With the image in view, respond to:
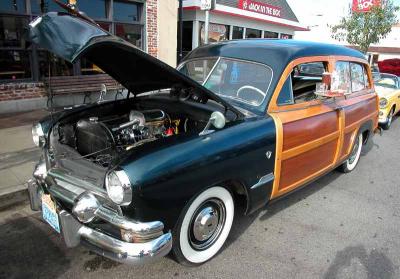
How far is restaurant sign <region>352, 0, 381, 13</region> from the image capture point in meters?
17.8

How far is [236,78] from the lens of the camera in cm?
374

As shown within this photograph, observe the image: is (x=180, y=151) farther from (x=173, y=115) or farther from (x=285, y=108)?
(x=285, y=108)

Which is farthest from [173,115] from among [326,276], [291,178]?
[326,276]

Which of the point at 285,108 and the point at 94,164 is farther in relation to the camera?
the point at 285,108

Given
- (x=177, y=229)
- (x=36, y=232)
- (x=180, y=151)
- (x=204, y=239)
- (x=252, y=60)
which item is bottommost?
(x=36, y=232)

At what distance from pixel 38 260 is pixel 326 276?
2415mm

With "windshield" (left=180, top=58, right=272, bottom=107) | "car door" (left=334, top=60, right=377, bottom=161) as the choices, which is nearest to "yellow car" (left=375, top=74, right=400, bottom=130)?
"car door" (left=334, top=60, right=377, bottom=161)

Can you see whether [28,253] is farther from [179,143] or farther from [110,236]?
[179,143]

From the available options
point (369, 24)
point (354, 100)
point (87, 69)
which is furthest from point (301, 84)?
point (369, 24)

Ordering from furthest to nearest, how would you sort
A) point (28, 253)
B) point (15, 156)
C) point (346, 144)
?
point (15, 156), point (346, 144), point (28, 253)

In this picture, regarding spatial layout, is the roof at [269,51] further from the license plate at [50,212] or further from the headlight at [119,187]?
the license plate at [50,212]

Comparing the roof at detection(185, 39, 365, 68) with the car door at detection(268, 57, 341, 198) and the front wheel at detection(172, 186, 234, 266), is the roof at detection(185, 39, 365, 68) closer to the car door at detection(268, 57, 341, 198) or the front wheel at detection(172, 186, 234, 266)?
the car door at detection(268, 57, 341, 198)

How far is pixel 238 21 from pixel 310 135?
1306 cm

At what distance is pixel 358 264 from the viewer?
121 inches
